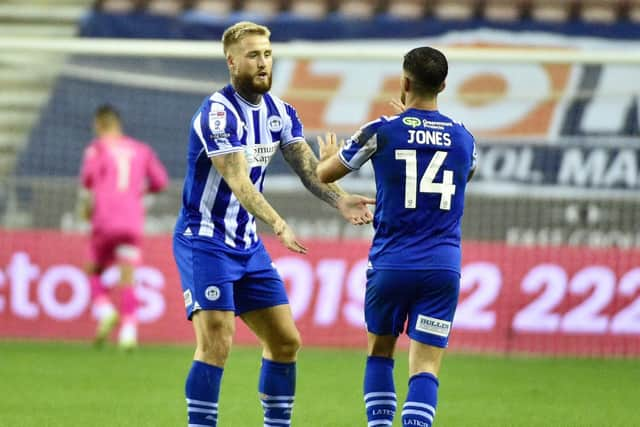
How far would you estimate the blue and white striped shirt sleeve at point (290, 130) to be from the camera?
6422 millimetres

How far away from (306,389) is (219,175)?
142 inches

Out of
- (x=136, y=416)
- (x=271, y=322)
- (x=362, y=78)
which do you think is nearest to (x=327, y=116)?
(x=362, y=78)

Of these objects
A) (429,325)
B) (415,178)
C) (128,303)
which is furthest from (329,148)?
(128,303)

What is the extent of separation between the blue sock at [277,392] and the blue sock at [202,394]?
0.28 metres

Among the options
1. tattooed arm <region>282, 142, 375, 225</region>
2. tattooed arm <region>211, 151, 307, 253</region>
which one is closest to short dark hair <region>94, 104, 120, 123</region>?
tattooed arm <region>282, 142, 375, 225</region>

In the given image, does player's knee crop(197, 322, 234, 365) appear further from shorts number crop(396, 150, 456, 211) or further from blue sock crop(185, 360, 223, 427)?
shorts number crop(396, 150, 456, 211)

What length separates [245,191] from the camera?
5.91m

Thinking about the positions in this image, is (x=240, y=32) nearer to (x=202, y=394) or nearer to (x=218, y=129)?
(x=218, y=129)

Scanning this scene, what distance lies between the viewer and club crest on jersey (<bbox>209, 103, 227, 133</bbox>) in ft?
19.8

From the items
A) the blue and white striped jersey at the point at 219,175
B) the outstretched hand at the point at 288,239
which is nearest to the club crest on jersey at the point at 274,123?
the blue and white striped jersey at the point at 219,175

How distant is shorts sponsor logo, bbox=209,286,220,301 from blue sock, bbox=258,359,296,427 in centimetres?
42

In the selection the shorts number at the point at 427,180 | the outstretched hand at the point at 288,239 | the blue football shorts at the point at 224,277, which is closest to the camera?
the outstretched hand at the point at 288,239

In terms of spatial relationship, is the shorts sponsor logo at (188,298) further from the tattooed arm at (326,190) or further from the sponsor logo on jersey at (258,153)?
the tattooed arm at (326,190)

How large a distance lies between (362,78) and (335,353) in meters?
5.33
